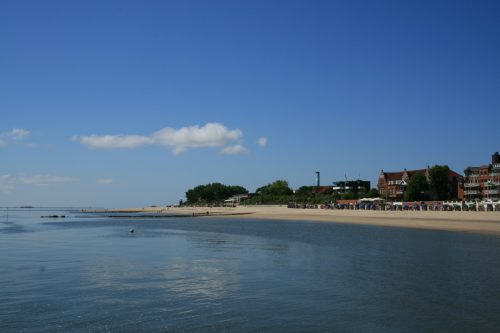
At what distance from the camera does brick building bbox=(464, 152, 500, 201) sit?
119 m

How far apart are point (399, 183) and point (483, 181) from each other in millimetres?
25961

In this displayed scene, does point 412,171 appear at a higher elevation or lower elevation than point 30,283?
higher

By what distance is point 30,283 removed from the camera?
19.9 m

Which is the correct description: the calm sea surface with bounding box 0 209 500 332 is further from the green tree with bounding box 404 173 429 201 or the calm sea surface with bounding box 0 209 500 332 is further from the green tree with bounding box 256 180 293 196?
the green tree with bounding box 256 180 293 196

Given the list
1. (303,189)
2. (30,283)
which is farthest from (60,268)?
(303,189)

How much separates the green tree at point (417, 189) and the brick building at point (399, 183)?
10.7m

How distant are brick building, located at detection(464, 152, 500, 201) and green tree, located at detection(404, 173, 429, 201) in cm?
1589

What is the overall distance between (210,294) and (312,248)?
56.1 ft

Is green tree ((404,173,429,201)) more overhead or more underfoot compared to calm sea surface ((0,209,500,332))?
more overhead

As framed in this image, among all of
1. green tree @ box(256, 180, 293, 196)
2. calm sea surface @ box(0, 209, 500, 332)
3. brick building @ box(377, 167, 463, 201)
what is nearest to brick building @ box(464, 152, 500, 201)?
brick building @ box(377, 167, 463, 201)

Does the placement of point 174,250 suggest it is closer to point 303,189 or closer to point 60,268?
point 60,268

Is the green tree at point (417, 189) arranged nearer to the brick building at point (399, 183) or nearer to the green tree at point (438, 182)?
the green tree at point (438, 182)

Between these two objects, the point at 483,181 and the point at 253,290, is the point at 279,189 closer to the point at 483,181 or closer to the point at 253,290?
the point at 483,181

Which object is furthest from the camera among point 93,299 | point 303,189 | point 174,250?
point 303,189
